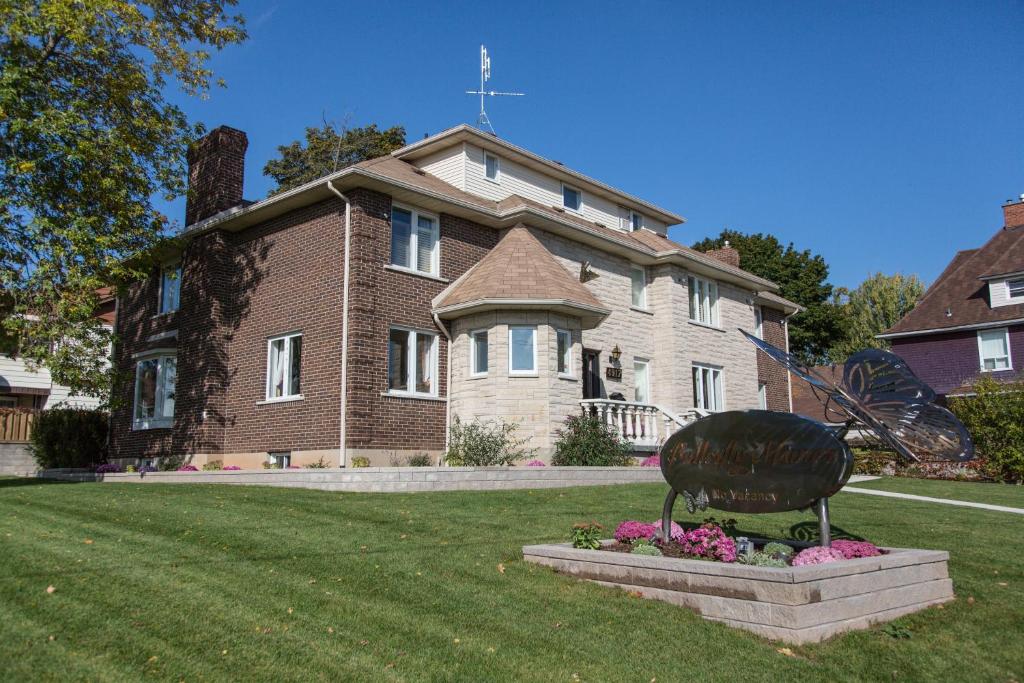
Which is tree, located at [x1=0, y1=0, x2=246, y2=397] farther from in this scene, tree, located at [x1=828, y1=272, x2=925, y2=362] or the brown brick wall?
tree, located at [x1=828, y1=272, x2=925, y2=362]

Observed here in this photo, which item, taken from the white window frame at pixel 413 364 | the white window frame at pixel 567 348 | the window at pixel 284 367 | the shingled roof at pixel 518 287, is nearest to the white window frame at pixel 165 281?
the window at pixel 284 367

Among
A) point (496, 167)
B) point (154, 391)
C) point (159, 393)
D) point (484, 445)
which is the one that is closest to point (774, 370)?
point (496, 167)

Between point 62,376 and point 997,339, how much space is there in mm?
33030

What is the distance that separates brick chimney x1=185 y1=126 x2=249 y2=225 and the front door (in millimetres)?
10142

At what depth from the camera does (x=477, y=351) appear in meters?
19.0

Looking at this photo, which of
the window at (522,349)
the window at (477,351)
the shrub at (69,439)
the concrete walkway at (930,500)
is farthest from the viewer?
the shrub at (69,439)

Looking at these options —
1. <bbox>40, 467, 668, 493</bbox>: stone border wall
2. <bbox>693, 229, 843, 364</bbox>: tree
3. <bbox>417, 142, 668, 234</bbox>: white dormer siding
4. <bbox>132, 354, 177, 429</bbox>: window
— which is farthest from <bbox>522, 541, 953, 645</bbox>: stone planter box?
<bbox>693, 229, 843, 364</bbox>: tree

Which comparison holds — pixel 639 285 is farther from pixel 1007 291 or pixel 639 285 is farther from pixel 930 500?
pixel 1007 291

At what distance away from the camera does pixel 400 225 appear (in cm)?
1905

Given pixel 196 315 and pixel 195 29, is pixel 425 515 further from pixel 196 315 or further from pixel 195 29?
pixel 195 29

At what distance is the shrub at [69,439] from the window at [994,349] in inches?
1277

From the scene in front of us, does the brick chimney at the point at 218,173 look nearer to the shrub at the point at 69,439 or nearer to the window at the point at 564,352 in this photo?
the shrub at the point at 69,439

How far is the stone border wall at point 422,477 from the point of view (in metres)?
14.0

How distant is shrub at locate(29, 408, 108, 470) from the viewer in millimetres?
23188
